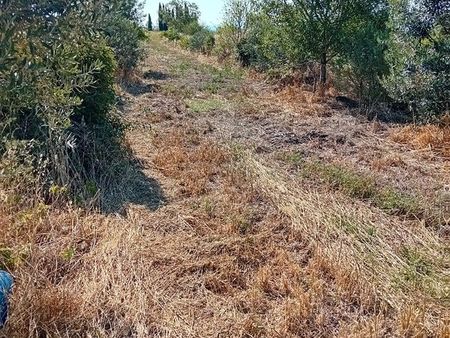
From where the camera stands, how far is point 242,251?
3051 mm

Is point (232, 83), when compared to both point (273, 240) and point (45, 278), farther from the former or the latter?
point (45, 278)

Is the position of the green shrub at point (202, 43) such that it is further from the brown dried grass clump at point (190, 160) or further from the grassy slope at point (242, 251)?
the grassy slope at point (242, 251)

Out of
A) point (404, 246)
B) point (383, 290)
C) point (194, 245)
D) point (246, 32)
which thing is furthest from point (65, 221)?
point (246, 32)

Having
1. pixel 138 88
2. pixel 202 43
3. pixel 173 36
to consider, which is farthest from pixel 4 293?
pixel 173 36

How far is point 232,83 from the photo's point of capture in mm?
10695

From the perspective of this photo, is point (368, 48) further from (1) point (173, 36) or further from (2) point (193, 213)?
(1) point (173, 36)

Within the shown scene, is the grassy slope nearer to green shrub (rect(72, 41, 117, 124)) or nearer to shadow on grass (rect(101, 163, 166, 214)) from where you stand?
shadow on grass (rect(101, 163, 166, 214))

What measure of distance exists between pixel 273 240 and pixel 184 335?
1184 millimetres

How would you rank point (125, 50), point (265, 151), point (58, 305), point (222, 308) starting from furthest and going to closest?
point (125, 50)
point (265, 151)
point (222, 308)
point (58, 305)

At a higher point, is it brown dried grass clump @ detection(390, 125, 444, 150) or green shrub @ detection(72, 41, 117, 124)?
green shrub @ detection(72, 41, 117, 124)

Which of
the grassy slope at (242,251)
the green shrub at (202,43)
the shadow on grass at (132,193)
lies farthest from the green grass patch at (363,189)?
the green shrub at (202,43)

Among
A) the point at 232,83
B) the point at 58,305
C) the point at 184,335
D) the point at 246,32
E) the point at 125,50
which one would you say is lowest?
the point at 184,335

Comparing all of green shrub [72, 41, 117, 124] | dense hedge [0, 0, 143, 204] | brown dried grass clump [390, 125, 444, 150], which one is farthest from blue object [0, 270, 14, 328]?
brown dried grass clump [390, 125, 444, 150]

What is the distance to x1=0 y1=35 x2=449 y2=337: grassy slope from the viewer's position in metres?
2.34
